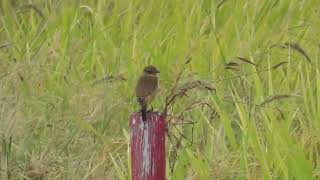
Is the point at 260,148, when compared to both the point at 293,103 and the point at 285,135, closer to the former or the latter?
the point at 285,135

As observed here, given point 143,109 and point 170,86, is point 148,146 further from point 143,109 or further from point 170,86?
point 170,86

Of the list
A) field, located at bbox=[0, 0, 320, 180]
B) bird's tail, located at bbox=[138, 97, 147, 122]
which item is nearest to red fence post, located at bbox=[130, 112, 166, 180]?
bird's tail, located at bbox=[138, 97, 147, 122]

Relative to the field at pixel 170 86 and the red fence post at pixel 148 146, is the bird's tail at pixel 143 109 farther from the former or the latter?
the field at pixel 170 86

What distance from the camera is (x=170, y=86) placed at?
2.89 meters

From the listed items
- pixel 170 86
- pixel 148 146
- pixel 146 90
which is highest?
pixel 170 86

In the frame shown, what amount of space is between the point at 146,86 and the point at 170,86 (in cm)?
132

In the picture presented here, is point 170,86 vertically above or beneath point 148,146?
above

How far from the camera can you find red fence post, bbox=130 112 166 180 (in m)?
1.56

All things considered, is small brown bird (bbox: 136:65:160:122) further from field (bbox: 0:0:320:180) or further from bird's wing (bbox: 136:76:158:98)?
field (bbox: 0:0:320:180)

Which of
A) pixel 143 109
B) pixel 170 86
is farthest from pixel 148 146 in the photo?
pixel 170 86

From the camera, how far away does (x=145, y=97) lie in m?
1.55

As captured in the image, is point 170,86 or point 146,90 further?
point 170,86

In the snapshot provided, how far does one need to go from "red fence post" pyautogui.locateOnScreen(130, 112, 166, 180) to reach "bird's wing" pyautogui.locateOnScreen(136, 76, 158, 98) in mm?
39

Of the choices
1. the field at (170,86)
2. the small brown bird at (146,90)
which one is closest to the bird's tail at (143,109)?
the small brown bird at (146,90)
